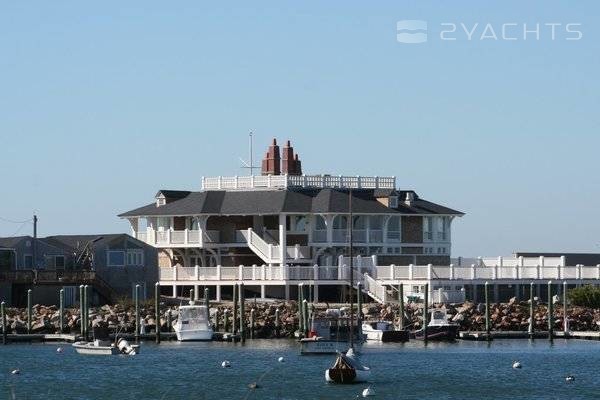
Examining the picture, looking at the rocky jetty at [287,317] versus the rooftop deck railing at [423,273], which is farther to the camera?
the rooftop deck railing at [423,273]

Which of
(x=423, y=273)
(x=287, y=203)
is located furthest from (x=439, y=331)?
(x=287, y=203)

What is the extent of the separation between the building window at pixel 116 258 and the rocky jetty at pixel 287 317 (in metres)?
7.45

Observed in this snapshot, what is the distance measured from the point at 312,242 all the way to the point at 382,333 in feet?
56.9

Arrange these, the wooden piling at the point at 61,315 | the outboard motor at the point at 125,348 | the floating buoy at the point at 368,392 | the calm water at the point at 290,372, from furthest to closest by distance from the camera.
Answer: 1. the wooden piling at the point at 61,315
2. the outboard motor at the point at 125,348
3. the calm water at the point at 290,372
4. the floating buoy at the point at 368,392

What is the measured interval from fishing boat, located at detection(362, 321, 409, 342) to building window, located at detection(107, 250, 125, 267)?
20264 millimetres

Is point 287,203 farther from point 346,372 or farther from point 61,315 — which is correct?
point 346,372

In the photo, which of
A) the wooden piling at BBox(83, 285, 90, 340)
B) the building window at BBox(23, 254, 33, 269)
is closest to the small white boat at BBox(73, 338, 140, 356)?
the wooden piling at BBox(83, 285, 90, 340)

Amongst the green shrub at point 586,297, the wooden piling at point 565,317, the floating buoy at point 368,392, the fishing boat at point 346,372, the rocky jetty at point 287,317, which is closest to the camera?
the floating buoy at point 368,392

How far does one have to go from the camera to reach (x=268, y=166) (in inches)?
4609

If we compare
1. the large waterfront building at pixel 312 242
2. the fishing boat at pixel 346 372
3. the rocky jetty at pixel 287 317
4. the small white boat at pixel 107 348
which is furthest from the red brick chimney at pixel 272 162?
the fishing boat at pixel 346 372

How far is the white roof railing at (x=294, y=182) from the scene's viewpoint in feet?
373

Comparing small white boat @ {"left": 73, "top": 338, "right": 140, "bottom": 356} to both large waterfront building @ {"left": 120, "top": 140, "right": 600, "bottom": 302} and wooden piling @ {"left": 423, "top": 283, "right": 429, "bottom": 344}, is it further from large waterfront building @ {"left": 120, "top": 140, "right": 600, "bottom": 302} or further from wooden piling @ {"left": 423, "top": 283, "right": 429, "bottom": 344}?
large waterfront building @ {"left": 120, "top": 140, "right": 600, "bottom": 302}

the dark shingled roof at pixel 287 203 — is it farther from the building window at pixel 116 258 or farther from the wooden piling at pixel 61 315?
the wooden piling at pixel 61 315

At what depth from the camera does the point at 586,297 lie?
10338cm
